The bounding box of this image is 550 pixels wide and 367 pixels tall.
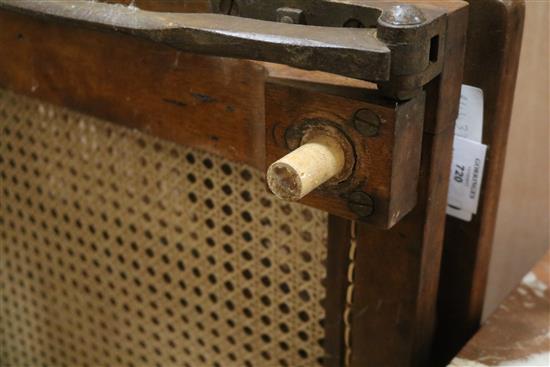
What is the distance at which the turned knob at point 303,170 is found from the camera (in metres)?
0.48

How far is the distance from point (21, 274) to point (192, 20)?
2.15 feet

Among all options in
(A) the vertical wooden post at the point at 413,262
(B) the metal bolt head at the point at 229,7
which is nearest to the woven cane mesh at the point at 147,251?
(A) the vertical wooden post at the point at 413,262

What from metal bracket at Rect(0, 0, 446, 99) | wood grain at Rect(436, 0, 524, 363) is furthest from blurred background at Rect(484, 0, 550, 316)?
metal bracket at Rect(0, 0, 446, 99)

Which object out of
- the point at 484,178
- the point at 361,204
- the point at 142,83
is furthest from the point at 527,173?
the point at 142,83

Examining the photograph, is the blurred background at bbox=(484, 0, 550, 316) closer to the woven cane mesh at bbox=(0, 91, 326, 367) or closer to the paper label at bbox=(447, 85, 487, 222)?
the paper label at bbox=(447, 85, 487, 222)

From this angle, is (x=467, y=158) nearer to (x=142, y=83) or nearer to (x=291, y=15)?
(x=291, y=15)

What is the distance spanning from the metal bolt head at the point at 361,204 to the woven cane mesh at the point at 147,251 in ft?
0.46

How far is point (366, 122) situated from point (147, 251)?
434mm

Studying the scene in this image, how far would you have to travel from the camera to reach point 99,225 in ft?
2.93

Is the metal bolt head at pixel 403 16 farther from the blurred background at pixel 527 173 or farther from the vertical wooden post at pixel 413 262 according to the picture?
the blurred background at pixel 527 173

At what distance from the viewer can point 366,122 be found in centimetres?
51

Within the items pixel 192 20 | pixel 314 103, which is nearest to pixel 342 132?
pixel 314 103

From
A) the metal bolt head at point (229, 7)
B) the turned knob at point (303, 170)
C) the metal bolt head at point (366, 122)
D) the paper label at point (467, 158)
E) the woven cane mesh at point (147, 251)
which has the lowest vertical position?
the woven cane mesh at point (147, 251)

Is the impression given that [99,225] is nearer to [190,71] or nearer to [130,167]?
[130,167]
